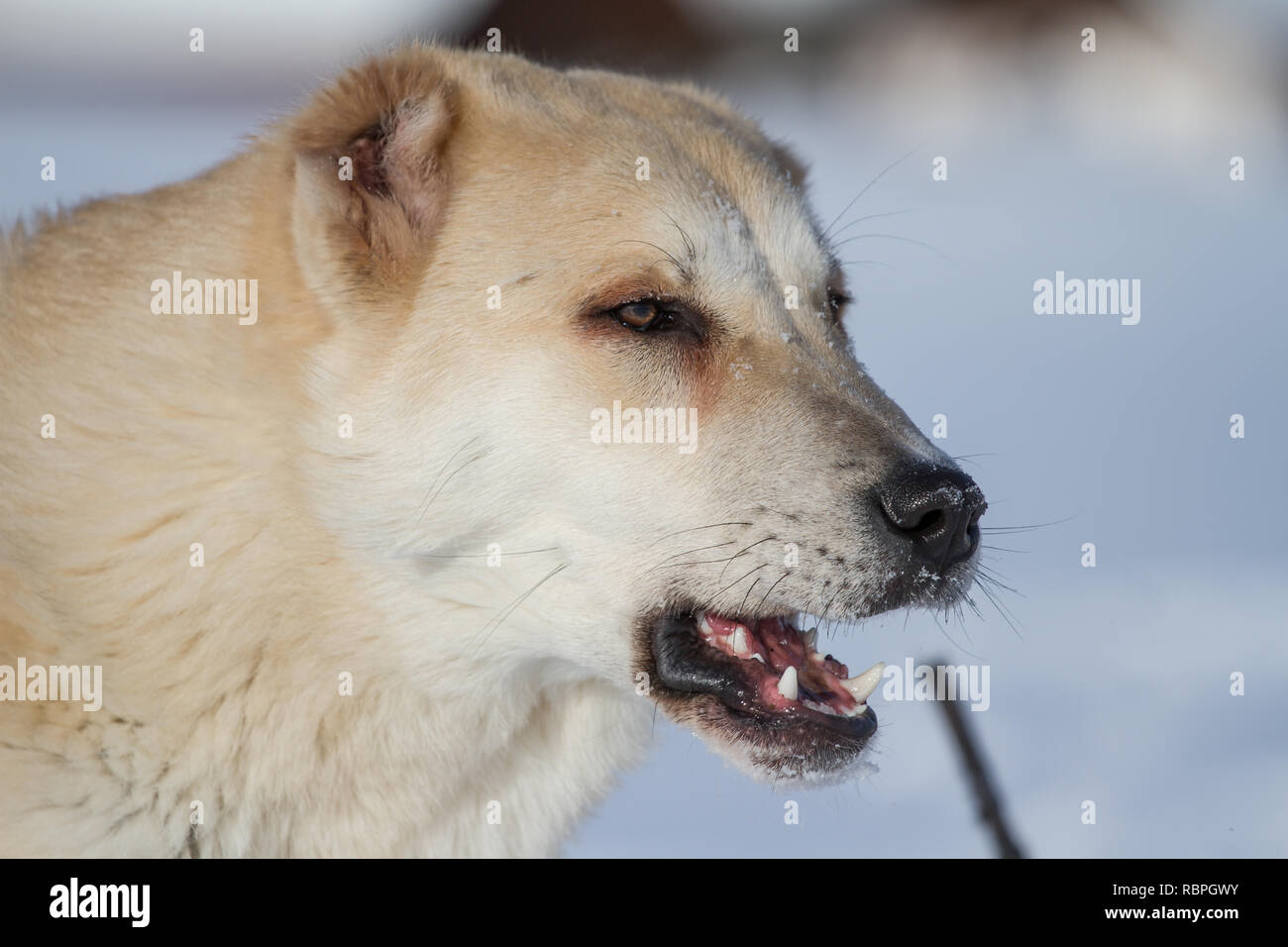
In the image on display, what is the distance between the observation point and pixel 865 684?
10.3 ft

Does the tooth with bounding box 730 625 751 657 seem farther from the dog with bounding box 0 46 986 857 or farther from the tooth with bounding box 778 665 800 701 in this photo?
the tooth with bounding box 778 665 800 701

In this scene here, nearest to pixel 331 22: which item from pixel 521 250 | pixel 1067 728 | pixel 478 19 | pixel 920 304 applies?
pixel 478 19

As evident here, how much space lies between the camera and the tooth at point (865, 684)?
3.13 m

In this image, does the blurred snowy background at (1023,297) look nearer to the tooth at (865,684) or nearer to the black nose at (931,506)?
the tooth at (865,684)

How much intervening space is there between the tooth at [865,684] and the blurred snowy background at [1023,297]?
23 cm

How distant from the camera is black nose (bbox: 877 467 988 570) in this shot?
2926 mm

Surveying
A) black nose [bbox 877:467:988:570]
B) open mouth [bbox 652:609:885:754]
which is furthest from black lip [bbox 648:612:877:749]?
black nose [bbox 877:467:988:570]

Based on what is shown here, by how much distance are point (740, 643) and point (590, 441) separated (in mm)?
595

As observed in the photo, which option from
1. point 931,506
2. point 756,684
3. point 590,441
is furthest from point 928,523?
point 590,441

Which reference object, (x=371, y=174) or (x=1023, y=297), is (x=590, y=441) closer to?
(x=371, y=174)

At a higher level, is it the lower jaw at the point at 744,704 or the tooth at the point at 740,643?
the tooth at the point at 740,643

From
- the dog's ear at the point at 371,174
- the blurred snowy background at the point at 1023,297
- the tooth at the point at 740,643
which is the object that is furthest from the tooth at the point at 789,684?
the dog's ear at the point at 371,174

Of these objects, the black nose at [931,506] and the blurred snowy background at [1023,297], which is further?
the blurred snowy background at [1023,297]

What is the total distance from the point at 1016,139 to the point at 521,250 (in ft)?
40.2
